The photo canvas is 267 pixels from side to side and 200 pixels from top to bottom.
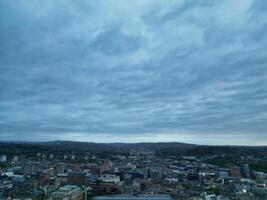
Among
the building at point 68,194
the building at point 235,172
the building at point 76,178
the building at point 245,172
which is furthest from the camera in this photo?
the building at point 245,172

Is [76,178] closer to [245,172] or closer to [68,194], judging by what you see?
[68,194]

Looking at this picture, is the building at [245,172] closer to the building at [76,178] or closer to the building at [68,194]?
the building at [76,178]

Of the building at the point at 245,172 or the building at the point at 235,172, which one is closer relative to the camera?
the building at the point at 235,172

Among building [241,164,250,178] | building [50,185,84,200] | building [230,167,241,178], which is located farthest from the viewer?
building [241,164,250,178]

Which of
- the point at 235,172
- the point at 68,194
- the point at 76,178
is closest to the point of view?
the point at 68,194

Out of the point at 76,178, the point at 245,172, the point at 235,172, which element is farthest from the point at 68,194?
the point at 245,172

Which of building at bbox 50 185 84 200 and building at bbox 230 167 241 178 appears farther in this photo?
building at bbox 230 167 241 178

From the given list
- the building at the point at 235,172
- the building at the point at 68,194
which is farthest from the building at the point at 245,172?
the building at the point at 68,194

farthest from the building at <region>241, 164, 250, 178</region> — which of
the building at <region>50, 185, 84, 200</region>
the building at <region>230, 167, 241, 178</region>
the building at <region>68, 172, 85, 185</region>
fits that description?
the building at <region>50, 185, 84, 200</region>

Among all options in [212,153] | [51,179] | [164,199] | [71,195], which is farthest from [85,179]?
[212,153]

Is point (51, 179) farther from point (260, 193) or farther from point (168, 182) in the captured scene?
point (260, 193)

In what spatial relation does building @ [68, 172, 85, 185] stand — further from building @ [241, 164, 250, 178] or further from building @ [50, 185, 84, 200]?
building @ [241, 164, 250, 178]

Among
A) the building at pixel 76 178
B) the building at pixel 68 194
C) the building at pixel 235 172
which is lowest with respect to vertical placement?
the building at pixel 68 194
